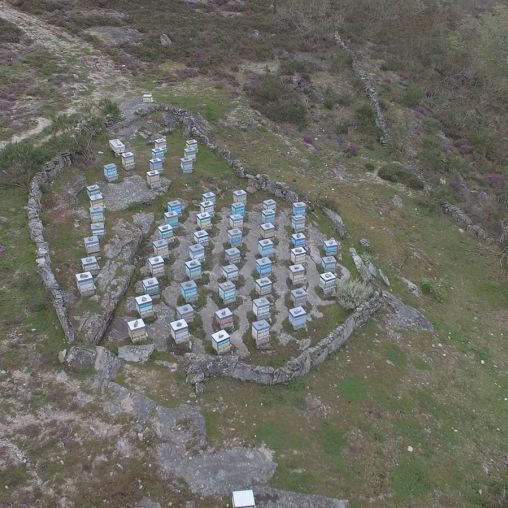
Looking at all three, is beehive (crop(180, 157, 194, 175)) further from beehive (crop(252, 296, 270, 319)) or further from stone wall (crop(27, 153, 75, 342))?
beehive (crop(252, 296, 270, 319))

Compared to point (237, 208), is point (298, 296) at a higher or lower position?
higher

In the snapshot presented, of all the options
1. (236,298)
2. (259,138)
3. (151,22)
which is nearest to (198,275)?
(236,298)

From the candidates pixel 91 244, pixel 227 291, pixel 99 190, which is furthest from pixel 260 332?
pixel 99 190

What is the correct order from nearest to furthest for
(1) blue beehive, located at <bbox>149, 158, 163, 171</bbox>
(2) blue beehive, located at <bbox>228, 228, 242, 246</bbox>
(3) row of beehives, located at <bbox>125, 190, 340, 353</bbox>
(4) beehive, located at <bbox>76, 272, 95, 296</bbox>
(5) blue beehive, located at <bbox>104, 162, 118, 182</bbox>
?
1. (3) row of beehives, located at <bbox>125, 190, 340, 353</bbox>
2. (4) beehive, located at <bbox>76, 272, 95, 296</bbox>
3. (2) blue beehive, located at <bbox>228, 228, 242, 246</bbox>
4. (5) blue beehive, located at <bbox>104, 162, 118, 182</bbox>
5. (1) blue beehive, located at <bbox>149, 158, 163, 171</bbox>

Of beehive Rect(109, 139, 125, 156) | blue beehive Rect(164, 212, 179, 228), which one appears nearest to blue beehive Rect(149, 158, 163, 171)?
beehive Rect(109, 139, 125, 156)

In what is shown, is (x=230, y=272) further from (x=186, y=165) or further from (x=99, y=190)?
(x=186, y=165)
